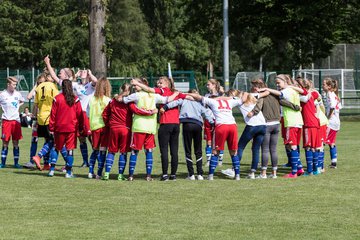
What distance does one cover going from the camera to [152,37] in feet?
315

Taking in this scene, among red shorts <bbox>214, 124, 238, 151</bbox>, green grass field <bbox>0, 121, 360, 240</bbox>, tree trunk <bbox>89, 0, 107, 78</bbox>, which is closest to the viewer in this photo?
green grass field <bbox>0, 121, 360, 240</bbox>

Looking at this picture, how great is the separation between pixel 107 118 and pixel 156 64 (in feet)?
251

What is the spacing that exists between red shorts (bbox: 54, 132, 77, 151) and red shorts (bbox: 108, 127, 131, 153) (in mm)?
913

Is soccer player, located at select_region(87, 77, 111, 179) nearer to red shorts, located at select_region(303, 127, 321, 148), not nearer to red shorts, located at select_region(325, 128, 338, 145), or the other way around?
red shorts, located at select_region(303, 127, 321, 148)

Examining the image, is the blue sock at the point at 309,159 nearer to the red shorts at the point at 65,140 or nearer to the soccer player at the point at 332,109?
the soccer player at the point at 332,109

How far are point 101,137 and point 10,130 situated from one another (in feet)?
10.7

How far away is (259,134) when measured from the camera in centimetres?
1648

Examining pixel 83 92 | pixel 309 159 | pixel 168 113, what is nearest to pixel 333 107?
pixel 309 159

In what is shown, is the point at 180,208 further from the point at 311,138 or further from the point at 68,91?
the point at 311,138

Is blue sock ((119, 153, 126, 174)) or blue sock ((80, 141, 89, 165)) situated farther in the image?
blue sock ((80, 141, 89, 165))

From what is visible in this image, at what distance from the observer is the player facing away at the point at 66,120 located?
1659 cm

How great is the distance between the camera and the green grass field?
10820 millimetres

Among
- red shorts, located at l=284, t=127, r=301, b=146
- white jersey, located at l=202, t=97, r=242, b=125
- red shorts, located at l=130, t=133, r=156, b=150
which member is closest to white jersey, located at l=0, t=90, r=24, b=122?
red shorts, located at l=130, t=133, r=156, b=150

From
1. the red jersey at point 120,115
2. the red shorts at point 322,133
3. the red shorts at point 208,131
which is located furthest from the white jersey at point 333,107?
the red jersey at point 120,115
